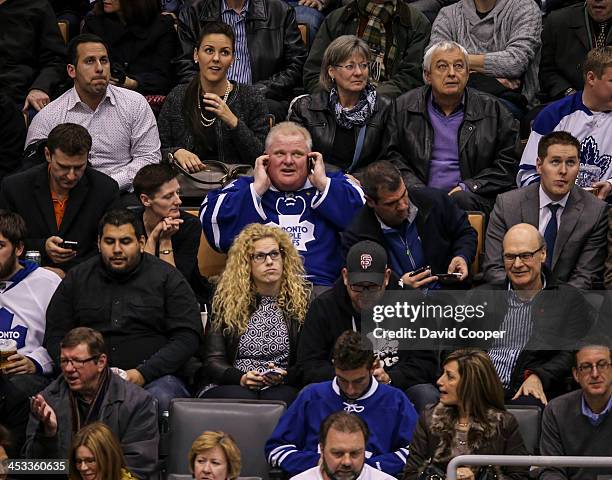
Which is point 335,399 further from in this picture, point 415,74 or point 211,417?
point 415,74

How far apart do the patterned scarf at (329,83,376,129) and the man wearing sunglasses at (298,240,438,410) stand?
169 cm

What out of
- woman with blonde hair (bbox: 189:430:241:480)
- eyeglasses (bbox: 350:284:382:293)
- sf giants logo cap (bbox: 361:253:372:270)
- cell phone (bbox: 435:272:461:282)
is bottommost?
woman with blonde hair (bbox: 189:430:241:480)

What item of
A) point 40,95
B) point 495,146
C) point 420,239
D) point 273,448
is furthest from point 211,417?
point 40,95

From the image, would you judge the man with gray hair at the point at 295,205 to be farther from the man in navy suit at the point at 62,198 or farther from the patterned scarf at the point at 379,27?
the patterned scarf at the point at 379,27

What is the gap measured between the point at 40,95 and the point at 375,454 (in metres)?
4.04

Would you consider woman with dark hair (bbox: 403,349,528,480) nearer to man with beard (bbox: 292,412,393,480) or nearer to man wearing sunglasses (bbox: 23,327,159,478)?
man with beard (bbox: 292,412,393,480)

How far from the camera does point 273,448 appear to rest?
6957 mm

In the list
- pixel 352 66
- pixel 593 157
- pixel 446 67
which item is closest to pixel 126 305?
pixel 352 66

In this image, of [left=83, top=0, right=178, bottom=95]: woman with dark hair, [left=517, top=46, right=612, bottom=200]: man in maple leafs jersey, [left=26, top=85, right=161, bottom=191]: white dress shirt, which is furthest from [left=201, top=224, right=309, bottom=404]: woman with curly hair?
[left=83, top=0, right=178, bottom=95]: woman with dark hair

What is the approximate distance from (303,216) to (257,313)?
83 centimetres

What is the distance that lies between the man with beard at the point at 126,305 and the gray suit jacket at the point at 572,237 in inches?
66.0

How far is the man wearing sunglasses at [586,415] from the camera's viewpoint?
7.00 m

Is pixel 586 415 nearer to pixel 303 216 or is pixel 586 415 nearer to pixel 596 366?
pixel 596 366

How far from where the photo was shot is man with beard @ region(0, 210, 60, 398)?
25.8 feet
